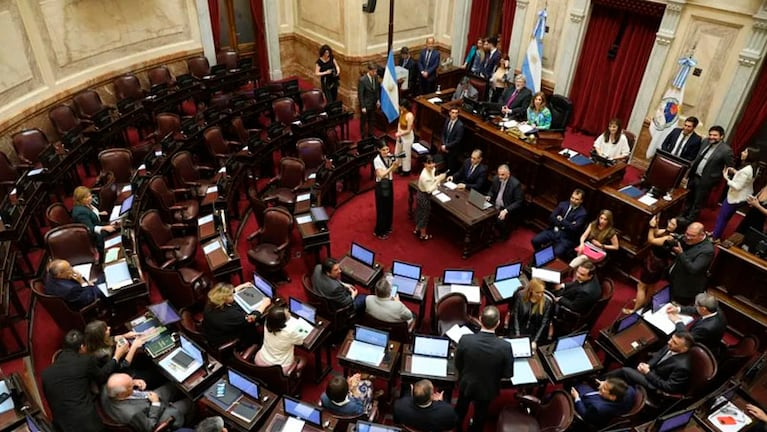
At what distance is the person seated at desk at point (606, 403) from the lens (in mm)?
4414

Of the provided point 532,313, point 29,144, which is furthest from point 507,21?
point 29,144

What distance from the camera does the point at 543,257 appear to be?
668 cm

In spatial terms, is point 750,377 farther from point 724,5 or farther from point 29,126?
point 29,126

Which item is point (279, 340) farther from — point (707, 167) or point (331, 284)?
point (707, 167)

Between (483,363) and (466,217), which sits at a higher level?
(483,363)

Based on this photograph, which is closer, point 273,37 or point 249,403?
point 249,403

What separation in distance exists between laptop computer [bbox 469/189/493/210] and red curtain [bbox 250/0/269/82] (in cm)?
669

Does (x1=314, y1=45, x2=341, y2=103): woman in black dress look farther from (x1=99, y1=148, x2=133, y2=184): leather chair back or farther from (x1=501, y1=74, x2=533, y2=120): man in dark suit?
(x1=99, y1=148, x2=133, y2=184): leather chair back

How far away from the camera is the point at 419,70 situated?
11.8m

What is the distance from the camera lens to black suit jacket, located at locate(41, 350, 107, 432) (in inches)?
172

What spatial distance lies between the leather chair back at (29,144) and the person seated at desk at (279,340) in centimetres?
577

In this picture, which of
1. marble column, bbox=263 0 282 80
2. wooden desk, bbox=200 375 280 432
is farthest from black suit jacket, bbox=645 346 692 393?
marble column, bbox=263 0 282 80

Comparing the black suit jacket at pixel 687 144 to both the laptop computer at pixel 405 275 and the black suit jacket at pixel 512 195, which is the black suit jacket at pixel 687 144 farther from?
the laptop computer at pixel 405 275

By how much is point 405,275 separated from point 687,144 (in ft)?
16.7
